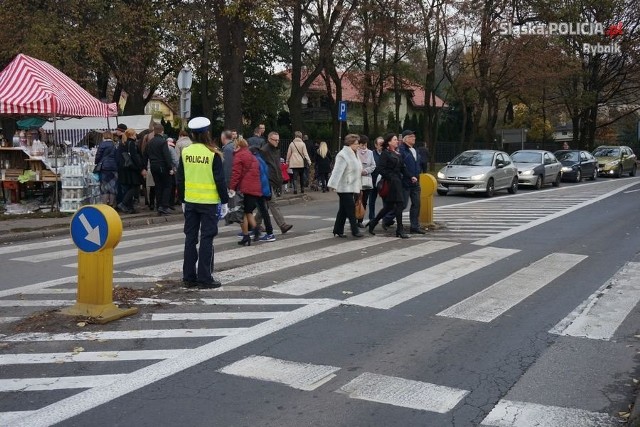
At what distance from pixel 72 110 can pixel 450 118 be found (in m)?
50.9

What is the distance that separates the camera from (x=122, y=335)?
622 centimetres

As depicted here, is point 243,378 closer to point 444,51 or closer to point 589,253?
point 589,253

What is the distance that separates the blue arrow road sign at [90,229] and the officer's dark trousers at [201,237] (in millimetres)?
1392

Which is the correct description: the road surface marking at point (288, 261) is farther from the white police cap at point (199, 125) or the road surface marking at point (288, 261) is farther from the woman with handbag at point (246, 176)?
the white police cap at point (199, 125)

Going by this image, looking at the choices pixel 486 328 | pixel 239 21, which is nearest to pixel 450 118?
pixel 239 21

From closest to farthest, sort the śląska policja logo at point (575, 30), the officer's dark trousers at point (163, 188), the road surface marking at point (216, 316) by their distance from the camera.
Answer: the road surface marking at point (216, 316), the officer's dark trousers at point (163, 188), the śląska policja logo at point (575, 30)

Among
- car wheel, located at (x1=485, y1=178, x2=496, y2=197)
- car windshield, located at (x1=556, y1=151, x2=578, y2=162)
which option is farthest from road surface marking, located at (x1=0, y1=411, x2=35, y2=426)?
car windshield, located at (x1=556, y1=151, x2=578, y2=162)

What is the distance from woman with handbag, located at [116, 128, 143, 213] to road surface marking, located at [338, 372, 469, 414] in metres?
11.2

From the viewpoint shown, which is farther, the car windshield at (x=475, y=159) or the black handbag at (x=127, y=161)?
the car windshield at (x=475, y=159)

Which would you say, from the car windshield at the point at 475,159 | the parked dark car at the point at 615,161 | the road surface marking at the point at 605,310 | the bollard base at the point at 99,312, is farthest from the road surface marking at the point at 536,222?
the parked dark car at the point at 615,161

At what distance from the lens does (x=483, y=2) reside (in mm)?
35969

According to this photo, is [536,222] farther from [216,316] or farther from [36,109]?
[36,109]

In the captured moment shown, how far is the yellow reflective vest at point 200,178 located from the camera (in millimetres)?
7953

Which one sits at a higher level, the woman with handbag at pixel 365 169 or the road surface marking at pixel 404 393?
the woman with handbag at pixel 365 169
